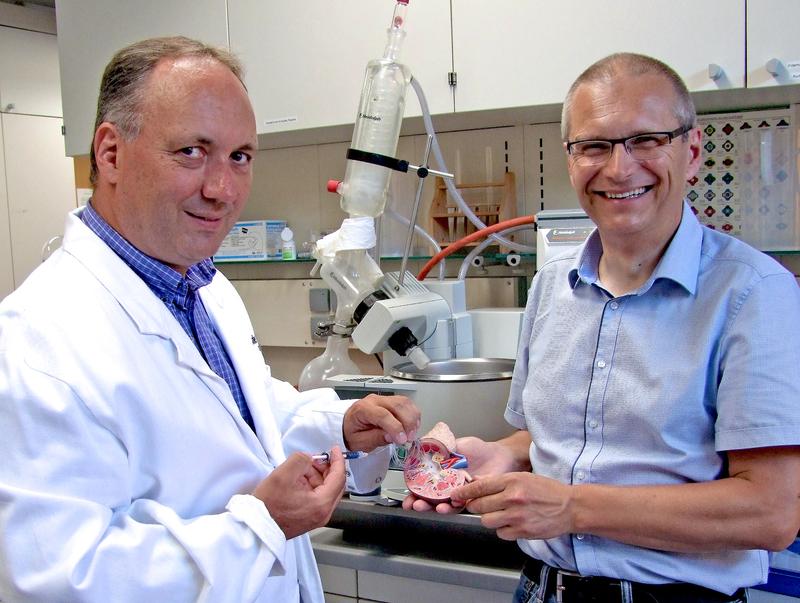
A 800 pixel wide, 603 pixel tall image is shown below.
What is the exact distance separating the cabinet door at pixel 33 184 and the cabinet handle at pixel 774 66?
305 cm

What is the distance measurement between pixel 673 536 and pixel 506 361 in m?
0.85

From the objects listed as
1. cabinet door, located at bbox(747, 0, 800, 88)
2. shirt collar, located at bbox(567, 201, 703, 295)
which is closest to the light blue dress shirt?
shirt collar, located at bbox(567, 201, 703, 295)

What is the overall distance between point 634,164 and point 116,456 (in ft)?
2.59

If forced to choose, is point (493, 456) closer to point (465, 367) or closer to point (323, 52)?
point (465, 367)

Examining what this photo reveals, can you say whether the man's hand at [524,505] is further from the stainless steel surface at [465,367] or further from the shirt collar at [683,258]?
the stainless steel surface at [465,367]

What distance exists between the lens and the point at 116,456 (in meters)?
0.86

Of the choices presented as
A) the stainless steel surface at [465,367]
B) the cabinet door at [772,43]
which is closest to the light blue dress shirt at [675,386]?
the stainless steel surface at [465,367]

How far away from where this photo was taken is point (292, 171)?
257 cm

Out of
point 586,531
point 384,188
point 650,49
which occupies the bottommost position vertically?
point 586,531

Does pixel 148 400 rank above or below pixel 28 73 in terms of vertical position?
below

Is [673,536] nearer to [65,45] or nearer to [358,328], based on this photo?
[358,328]

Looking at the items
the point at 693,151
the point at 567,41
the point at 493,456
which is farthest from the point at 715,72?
the point at 493,456

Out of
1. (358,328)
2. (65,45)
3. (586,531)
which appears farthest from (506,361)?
(65,45)

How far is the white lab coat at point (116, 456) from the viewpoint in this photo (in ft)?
2.60
